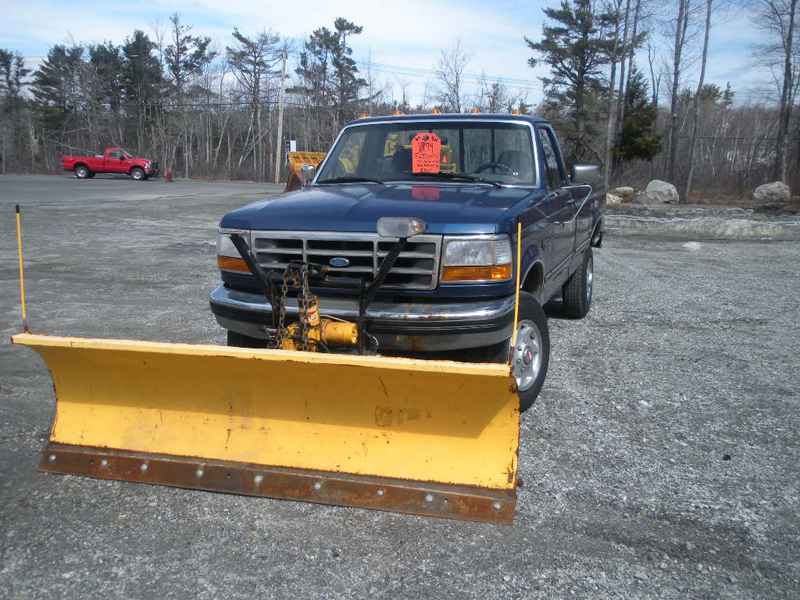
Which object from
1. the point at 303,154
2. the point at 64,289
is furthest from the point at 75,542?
the point at 303,154

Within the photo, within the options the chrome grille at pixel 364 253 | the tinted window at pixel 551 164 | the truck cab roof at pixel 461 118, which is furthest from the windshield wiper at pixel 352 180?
the tinted window at pixel 551 164

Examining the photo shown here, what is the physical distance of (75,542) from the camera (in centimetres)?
275

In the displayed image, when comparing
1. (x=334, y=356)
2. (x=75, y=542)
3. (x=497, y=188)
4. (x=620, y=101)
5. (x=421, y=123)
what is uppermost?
(x=620, y=101)

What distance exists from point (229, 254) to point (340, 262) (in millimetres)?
809

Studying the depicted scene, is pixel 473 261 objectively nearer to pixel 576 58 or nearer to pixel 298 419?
pixel 298 419

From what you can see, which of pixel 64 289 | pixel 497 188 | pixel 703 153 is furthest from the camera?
pixel 703 153

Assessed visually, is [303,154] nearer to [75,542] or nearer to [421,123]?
[421,123]

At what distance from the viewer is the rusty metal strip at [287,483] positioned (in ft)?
9.36

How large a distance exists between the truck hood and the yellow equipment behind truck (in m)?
0.27

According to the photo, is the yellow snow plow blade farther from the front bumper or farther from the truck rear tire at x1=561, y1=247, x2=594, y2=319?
the truck rear tire at x1=561, y1=247, x2=594, y2=319

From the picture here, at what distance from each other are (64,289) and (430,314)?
20.3 ft

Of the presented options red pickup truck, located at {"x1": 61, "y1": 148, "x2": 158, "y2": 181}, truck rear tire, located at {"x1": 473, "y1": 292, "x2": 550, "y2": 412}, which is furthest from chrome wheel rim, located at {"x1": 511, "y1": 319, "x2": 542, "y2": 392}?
red pickup truck, located at {"x1": 61, "y1": 148, "x2": 158, "y2": 181}

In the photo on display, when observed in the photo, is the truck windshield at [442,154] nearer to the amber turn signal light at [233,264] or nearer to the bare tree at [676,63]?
the amber turn signal light at [233,264]

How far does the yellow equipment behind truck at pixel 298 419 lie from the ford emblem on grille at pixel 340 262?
0.11 metres
